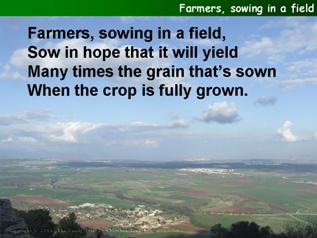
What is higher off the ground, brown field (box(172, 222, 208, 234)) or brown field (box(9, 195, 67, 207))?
brown field (box(9, 195, 67, 207))

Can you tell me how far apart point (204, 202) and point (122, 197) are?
16554 mm

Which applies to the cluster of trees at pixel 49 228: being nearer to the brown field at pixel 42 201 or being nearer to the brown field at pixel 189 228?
the brown field at pixel 189 228

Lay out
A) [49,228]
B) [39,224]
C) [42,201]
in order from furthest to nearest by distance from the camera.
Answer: [42,201]
[49,228]
[39,224]

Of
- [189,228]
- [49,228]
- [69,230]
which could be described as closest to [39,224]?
[49,228]

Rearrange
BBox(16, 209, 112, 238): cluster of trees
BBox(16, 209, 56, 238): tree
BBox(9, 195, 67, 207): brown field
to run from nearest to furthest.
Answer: BBox(16, 209, 112, 238): cluster of trees, BBox(16, 209, 56, 238): tree, BBox(9, 195, 67, 207): brown field

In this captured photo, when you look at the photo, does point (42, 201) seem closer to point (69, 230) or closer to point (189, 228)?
point (189, 228)

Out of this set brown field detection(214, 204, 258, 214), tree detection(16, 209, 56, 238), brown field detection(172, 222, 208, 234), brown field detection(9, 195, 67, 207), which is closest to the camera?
tree detection(16, 209, 56, 238)

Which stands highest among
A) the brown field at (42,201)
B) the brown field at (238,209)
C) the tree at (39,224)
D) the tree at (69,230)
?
the tree at (39,224)

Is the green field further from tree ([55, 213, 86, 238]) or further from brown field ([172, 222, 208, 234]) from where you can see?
tree ([55, 213, 86, 238])

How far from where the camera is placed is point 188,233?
54.4 m

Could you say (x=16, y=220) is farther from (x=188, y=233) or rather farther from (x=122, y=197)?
(x=122, y=197)

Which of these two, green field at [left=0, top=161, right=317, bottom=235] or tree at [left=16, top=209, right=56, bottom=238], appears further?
green field at [left=0, top=161, right=317, bottom=235]

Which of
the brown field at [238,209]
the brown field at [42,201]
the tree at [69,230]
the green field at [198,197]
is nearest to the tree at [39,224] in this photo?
the tree at [69,230]

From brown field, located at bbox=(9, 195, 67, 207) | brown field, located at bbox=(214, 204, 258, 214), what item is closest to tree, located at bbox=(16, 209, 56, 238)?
brown field, located at bbox=(9, 195, 67, 207)
